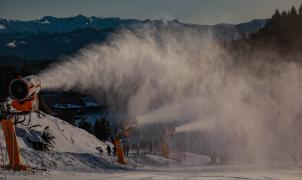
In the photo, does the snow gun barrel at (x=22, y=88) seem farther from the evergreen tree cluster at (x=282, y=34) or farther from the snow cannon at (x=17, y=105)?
the evergreen tree cluster at (x=282, y=34)

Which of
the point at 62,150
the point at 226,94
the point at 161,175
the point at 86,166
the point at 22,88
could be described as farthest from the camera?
the point at 226,94

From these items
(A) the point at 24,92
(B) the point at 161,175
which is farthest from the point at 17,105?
(B) the point at 161,175

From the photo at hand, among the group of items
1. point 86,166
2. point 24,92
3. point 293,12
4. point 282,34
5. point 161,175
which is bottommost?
point 161,175

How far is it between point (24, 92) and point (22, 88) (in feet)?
0.47

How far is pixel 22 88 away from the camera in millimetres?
16953

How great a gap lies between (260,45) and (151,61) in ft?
325

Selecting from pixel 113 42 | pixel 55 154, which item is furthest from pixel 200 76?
pixel 55 154

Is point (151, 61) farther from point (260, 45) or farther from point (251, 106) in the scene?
point (260, 45)

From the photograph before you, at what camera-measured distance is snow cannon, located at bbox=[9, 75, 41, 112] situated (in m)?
16.9

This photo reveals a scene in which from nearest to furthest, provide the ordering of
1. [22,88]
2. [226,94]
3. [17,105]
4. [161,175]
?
[22,88]
[17,105]
[161,175]
[226,94]

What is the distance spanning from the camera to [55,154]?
26.8 m

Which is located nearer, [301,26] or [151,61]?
[151,61]

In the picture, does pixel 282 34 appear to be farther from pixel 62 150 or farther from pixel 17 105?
pixel 17 105

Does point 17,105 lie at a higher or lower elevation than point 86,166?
higher
